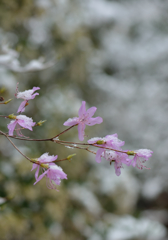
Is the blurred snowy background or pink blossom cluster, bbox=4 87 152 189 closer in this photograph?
pink blossom cluster, bbox=4 87 152 189

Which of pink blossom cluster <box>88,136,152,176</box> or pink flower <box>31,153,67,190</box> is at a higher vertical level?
pink blossom cluster <box>88,136,152,176</box>

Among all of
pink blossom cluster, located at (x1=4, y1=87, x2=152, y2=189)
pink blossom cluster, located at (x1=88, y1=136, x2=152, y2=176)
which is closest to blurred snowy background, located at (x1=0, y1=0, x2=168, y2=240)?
pink blossom cluster, located at (x1=4, y1=87, x2=152, y2=189)

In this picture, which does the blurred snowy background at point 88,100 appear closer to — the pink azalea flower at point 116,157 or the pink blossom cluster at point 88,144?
the pink blossom cluster at point 88,144

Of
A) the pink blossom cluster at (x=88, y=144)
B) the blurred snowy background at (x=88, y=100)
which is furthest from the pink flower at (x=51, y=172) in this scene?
the blurred snowy background at (x=88, y=100)

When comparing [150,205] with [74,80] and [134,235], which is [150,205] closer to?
[134,235]

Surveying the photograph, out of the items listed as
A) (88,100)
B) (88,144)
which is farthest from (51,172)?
(88,100)

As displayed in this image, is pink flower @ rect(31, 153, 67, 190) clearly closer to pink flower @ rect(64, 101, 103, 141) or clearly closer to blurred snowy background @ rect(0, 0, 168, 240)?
pink flower @ rect(64, 101, 103, 141)

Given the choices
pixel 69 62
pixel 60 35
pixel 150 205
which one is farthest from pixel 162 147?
pixel 60 35

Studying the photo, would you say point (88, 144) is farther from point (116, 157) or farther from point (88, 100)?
point (88, 100)
